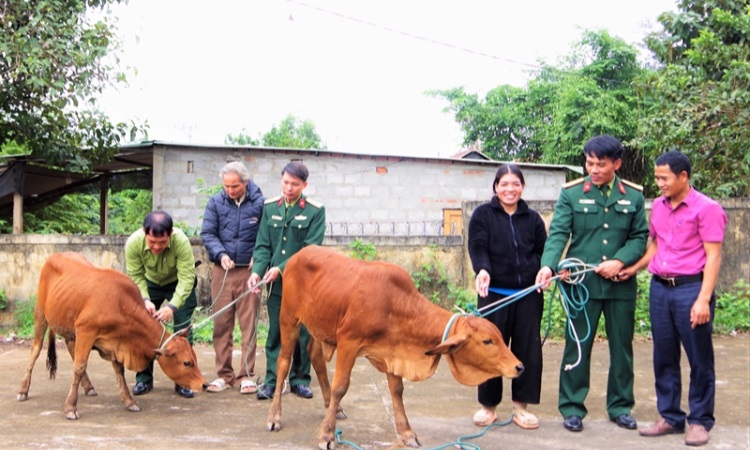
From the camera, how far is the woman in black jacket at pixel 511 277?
17.0ft

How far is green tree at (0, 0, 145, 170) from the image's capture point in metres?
8.88

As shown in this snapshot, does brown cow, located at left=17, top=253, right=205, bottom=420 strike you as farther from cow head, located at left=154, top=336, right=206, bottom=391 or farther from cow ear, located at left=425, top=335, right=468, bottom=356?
cow ear, located at left=425, top=335, right=468, bottom=356

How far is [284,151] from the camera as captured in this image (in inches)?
565

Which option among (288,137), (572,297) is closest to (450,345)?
(572,297)

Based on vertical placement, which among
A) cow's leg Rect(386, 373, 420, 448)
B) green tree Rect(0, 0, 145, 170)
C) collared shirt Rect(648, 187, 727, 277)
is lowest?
cow's leg Rect(386, 373, 420, 448)

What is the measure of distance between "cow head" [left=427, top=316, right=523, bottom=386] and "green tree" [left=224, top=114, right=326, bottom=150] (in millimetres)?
23049

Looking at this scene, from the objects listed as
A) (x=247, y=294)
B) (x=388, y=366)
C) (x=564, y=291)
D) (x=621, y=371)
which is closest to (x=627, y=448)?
(x=621, y=371)

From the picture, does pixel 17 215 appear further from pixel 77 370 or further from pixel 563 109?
pixel 563 109

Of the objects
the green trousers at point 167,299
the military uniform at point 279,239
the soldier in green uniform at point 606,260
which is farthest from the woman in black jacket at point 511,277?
the green trousers at point 167,299

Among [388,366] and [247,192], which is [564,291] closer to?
[388,366]

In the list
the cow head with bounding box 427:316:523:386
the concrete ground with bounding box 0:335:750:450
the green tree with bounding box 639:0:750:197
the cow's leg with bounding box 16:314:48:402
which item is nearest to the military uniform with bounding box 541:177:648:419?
the concrete ground with bounding box 0:335:750:450

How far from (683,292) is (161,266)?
4.07 meters

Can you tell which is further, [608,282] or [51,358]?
[51,358]

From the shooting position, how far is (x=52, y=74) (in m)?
9.11
